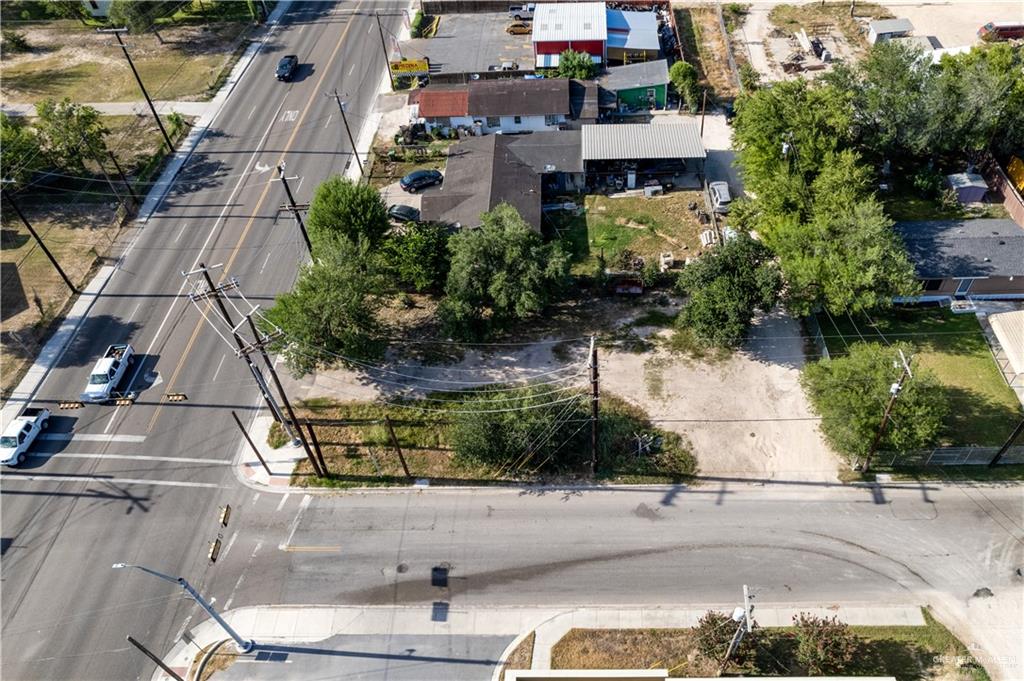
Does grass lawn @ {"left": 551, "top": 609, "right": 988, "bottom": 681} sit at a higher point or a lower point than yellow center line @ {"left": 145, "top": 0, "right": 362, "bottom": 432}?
lower

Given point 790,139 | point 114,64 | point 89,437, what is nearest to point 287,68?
point 114,64

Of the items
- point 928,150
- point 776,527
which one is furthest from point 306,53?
point 776,527

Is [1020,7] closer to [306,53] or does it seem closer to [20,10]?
[306,53]

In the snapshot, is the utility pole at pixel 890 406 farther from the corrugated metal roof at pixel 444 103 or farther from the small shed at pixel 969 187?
the corrugated metal roof at pixel 444 103

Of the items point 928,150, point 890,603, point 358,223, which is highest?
point 928,150

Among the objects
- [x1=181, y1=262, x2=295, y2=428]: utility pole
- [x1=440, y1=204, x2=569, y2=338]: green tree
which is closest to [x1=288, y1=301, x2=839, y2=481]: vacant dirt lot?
[x1=440, y1=204, x2=569, y2=338]: green tree

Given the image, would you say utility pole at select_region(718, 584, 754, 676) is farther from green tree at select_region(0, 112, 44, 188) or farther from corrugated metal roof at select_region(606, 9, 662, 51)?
green tree at select_region(0, 112, 44, 188)

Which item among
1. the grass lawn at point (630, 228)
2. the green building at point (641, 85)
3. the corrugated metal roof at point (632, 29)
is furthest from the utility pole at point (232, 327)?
the corrugated metal roof at point (632, 29)

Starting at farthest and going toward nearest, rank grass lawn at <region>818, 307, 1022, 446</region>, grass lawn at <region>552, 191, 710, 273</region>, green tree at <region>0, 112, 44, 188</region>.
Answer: green tree at <region>0, 112, 44, 188</region>, grass lawn at <region>552, 191, 710, 273</region>, grass lawn at <region>818, 307, 1022, 446</region>
